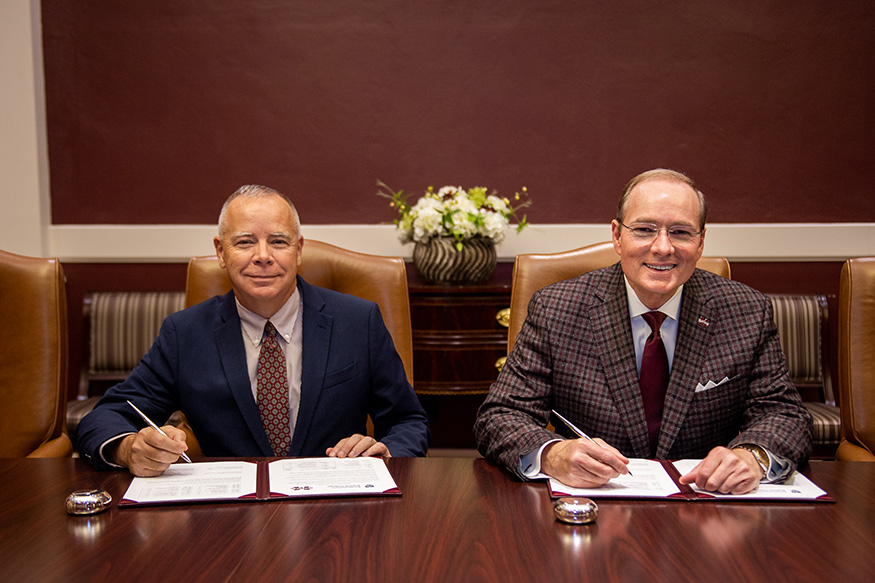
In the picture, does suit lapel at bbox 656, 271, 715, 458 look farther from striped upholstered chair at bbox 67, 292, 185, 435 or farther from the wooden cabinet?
striped upholstered chair at bbox 67, 292, 185, 435

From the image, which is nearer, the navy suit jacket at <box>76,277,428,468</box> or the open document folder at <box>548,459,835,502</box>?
the open document folder at <box>548,459,835,502</box>

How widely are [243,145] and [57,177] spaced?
102 cm

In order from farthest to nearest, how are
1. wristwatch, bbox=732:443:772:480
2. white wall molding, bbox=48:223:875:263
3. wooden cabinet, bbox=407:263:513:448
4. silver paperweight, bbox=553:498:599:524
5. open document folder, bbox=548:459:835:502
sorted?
white wall molding, bbox=48:223:875:263, wooden cabinet, bbox=407:263:513:448, wristwatch, bbox=732:443:772:480, open document folder, bbox=548:459:835:502, silver paperweight, bbox=553:498:599:524

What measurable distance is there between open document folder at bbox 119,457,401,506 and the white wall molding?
2.39m

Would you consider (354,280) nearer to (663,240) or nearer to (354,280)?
(354,280)

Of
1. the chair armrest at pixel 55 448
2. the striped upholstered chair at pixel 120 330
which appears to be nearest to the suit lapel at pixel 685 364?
the chair armrest at pixel 55 448

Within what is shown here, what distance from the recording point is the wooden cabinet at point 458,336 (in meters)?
3.30

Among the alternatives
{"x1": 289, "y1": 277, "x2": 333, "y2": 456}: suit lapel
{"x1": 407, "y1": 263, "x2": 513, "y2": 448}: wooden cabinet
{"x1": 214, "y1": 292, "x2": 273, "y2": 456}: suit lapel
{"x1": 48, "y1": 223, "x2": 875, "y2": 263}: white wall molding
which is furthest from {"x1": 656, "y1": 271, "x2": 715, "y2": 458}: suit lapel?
{"x1": 48, "y1": 223, "x2": 875, "y2": 263}: white wall molding

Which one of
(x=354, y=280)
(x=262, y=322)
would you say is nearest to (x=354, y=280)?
(x=354, y=280)

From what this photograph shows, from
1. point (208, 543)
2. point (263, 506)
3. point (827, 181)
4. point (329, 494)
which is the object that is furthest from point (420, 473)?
point (827, 181)

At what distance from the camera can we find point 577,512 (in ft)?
4.06

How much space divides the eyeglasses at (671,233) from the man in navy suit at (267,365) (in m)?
0.79

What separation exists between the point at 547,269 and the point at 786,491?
102 cm

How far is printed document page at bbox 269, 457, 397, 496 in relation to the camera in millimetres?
1393
